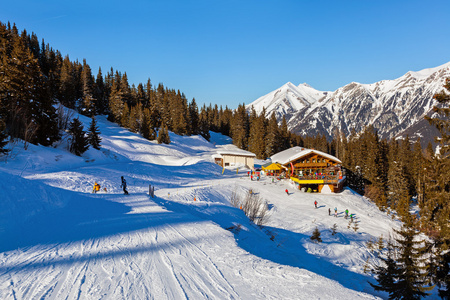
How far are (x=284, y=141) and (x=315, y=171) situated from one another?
42929 millimetres

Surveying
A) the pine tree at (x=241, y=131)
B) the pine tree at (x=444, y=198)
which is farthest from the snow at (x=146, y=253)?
the pine tree at (x=241, y=131)

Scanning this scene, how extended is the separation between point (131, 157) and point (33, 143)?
66.0ft

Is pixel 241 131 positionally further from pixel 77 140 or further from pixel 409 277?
pixel 409 277

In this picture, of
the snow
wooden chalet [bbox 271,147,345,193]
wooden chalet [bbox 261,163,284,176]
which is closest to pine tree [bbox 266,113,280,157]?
wooden chalet [bbox 261,163,284,176]

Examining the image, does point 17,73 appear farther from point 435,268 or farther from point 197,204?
point 435,268

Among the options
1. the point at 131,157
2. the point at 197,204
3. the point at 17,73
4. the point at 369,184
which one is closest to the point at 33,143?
the point at 17,73

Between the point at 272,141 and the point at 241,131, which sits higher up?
the point at 241,131

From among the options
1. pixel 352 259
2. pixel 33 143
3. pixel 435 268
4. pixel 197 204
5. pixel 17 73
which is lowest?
pixel 352 259

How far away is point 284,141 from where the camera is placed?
83188 mm

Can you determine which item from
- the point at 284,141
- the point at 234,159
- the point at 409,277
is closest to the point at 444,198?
the point at 409,277

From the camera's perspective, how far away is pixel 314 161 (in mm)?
41312

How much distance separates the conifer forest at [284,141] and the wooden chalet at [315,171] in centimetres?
742

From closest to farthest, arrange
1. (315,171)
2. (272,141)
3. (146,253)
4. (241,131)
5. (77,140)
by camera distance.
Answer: (146,253), (77,140), (315,171), (272,141), (241,131)

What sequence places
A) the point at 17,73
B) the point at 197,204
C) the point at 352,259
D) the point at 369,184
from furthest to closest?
the point at 369,184
the point at 17,73
the point at 197,204
the point at 352,259
